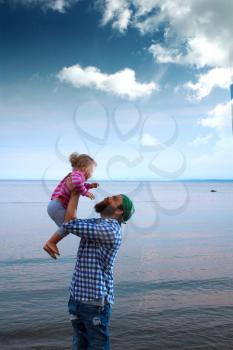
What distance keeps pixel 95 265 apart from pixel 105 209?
23.8 inches

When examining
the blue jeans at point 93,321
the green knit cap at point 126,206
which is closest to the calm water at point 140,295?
the green knit cap at point 126,206

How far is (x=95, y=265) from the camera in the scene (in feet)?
14.7

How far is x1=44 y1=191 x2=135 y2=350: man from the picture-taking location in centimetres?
438

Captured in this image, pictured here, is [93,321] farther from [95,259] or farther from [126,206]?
[126,206]

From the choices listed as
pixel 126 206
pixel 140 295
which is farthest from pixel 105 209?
pixel 140 295

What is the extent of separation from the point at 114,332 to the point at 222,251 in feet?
41.0

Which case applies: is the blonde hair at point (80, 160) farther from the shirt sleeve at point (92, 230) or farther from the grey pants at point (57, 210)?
the shirt sleeve at point (92, 230)

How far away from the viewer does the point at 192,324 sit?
388 inches

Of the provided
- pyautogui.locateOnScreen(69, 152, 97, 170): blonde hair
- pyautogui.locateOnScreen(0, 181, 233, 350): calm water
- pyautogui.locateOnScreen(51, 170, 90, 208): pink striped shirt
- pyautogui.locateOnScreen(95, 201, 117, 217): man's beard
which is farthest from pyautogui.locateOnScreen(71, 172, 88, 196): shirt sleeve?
pyautogui.locateOnScreen(0, 181, 233, 350): calm water

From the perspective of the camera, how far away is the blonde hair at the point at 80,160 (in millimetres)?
4497

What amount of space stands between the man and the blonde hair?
12.6 inches

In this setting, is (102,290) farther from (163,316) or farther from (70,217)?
(163,316)

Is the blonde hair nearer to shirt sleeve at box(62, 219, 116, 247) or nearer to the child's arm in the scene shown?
the child's arm

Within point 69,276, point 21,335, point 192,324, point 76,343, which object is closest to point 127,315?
point 192,324
